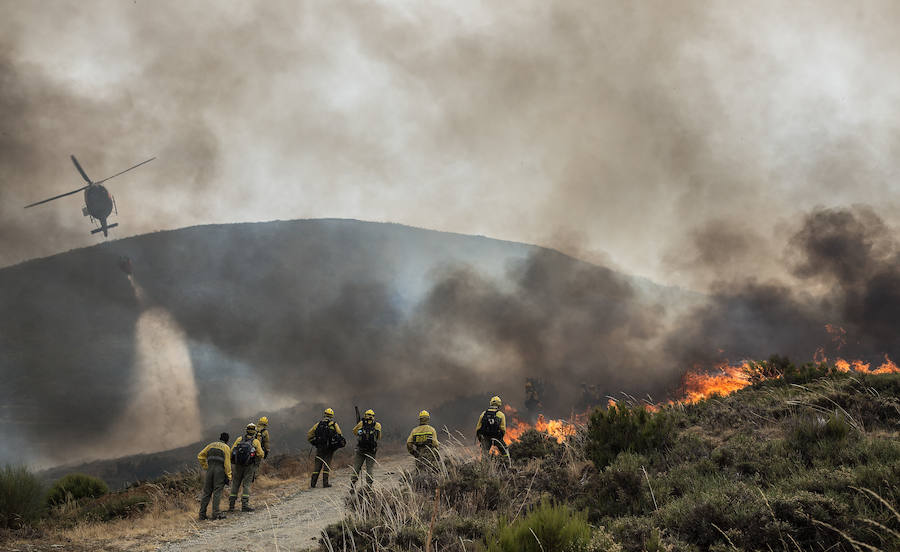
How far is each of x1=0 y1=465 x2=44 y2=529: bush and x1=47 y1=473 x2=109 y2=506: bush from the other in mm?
4681

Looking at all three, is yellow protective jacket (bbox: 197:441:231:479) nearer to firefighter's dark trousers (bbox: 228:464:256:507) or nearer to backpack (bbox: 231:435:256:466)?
backpack (bbox: 231:435:256:466)

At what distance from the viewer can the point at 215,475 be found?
44.4 feet

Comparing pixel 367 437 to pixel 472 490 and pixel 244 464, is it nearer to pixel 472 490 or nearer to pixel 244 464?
pixel 244 464

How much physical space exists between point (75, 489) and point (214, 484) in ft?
34.1

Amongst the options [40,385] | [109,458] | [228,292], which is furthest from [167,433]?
[228,292]

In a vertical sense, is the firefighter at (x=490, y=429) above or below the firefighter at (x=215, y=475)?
above

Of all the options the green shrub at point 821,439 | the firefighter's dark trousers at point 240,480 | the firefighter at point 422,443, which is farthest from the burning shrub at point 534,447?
the firefighter's dark trousers at point 240,480

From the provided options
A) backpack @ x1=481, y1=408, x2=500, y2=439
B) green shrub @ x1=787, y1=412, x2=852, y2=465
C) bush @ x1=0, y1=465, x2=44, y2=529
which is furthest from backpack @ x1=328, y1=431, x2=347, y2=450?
green shrub @ x1=787, y1=412, x2=852, y2=465

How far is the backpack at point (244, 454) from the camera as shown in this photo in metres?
14.2

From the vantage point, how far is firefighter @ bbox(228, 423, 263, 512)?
14.2 metres

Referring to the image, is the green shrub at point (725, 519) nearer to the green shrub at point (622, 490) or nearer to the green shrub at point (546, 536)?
the green shrub at point (622, 490)

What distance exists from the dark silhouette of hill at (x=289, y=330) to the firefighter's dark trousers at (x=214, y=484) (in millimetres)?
52498

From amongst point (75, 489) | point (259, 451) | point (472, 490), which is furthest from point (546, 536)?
point (75, 489)

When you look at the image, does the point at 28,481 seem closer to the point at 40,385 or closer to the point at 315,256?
the point at 40,385
